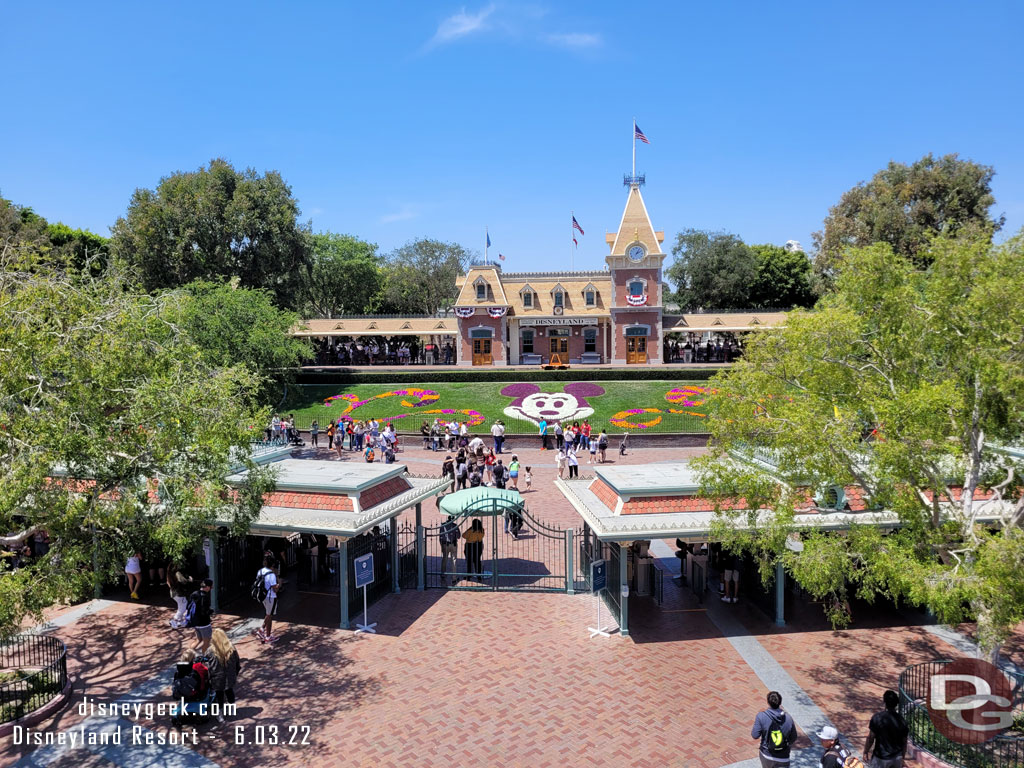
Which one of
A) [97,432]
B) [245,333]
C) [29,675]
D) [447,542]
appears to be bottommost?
[29,675]

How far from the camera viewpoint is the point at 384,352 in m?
51.8

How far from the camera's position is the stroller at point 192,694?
9836 mm

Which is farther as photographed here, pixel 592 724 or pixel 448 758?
pixel 592 724

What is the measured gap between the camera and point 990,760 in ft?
27.7

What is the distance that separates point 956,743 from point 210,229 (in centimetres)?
4570

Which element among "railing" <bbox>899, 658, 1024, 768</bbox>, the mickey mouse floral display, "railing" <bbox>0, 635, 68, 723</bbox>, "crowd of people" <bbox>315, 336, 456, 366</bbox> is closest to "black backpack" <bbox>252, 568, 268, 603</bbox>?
"railing" <bbox>0, 635, 68, 723</bbox>

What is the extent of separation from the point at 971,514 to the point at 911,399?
2.29m

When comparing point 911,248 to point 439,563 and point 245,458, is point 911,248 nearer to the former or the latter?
point 439,563

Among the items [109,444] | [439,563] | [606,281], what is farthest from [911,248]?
[109,444]

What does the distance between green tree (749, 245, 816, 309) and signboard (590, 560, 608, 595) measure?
59849mm

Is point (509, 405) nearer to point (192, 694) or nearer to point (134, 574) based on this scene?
point (134, 574)

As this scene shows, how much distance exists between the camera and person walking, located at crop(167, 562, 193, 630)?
44.7 ft

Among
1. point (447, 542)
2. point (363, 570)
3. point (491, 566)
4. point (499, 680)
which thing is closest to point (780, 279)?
point (491, 566)

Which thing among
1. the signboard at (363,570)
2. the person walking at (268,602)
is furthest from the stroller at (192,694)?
the signboard at (363,570)
